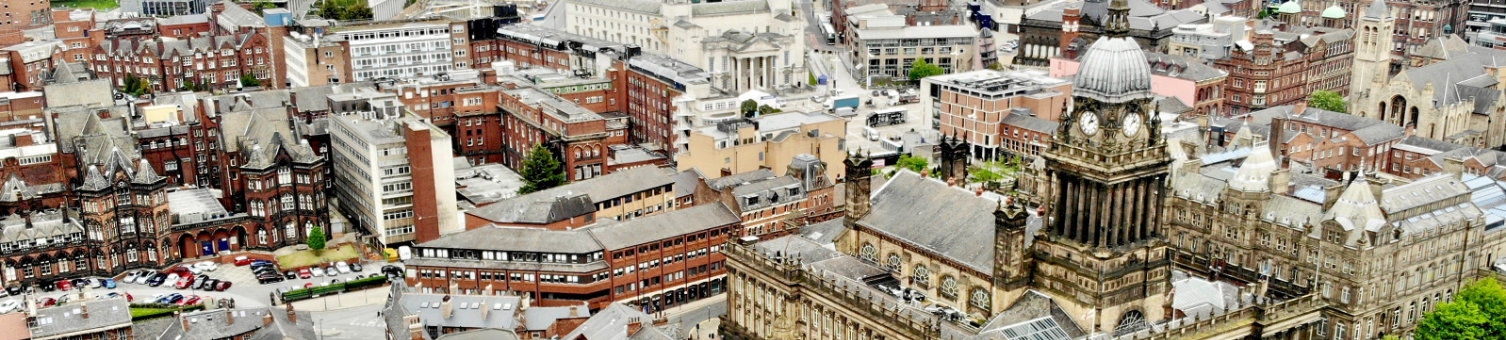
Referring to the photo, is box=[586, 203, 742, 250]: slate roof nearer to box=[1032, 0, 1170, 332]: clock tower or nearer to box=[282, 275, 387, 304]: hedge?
box=[282, 275, 387, 304]: hedge

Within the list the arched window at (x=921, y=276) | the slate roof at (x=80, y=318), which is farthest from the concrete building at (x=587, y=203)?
the arched window at (x=921, y=276)

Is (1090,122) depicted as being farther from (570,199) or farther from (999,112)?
(999,112)

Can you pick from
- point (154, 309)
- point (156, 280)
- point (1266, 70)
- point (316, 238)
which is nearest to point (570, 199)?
point (316, 238)

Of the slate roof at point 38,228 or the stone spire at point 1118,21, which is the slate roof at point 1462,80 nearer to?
the stone spire at point 1118,21

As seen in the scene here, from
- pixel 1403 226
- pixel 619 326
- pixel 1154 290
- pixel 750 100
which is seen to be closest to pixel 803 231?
pixel 619 326

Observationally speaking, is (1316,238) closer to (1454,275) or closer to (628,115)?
(1454,275)

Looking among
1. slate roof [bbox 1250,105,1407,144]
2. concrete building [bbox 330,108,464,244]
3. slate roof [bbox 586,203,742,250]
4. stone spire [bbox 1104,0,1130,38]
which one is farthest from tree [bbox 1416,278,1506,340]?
concrete building [bbox 330,108,464,244]
